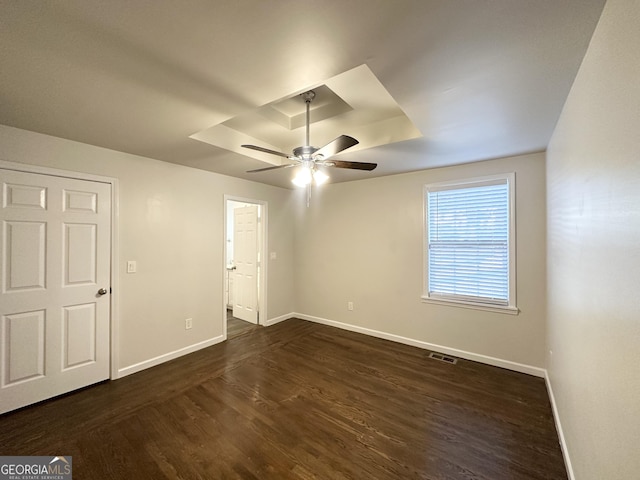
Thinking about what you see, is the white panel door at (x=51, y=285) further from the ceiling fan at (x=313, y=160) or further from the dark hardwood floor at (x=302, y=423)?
the ceiling fan at (x=313, y=160)

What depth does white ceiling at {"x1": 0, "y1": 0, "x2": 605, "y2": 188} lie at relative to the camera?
3.61 feet

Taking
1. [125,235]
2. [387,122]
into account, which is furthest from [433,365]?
[125,235]

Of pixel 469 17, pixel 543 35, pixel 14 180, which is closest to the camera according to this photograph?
pixel 469 17

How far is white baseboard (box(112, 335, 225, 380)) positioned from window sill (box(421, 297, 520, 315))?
3036 millimetres

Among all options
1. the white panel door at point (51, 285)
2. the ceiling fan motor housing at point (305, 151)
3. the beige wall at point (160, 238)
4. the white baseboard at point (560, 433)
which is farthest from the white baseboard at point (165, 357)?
the white baseboard at point (560, 433)

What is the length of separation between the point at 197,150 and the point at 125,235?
125 cm

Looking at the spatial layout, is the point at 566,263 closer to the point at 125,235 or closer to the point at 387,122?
the point at 387,122

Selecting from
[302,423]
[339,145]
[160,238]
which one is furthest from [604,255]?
[160,238]

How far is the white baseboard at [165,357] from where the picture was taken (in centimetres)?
287

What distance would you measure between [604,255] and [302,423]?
2.21 meters

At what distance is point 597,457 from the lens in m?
1.15

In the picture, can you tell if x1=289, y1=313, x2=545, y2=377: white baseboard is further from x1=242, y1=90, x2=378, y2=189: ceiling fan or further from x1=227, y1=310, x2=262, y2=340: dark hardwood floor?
x1=242, y1=90, x2=378, y2=189: ceiling fan

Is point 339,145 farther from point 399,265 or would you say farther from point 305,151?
point 399,265

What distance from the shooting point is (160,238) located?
317 centimetres
